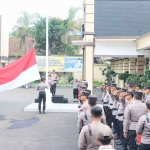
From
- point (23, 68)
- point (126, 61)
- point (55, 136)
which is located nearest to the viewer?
point (55, 136)

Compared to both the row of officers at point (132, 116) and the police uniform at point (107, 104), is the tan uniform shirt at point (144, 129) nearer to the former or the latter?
the row of officers at point (132, 116)

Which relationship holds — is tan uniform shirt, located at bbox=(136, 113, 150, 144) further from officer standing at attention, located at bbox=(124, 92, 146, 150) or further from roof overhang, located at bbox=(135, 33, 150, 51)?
roof overhang, located at bbox=(135, 33, 150, 51)

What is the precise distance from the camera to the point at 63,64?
36156 mm

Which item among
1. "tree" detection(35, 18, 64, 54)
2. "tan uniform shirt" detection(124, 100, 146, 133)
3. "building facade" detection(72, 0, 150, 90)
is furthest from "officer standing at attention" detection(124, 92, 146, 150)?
"tree" detection(35, 18, 64, 54)

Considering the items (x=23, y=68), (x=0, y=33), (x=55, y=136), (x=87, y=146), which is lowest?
(x=55, y=136)

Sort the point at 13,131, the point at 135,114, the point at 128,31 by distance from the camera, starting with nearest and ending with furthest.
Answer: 1. the point at 135,114
2. the point at 13,131
3. the point at 128,31

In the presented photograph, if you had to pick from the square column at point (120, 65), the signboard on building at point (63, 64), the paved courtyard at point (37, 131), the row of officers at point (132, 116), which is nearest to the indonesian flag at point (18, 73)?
the paved courtyard at point (37, 131)

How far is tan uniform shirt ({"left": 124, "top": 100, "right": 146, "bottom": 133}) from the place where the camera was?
6914 millimetres

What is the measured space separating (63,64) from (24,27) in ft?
24.8

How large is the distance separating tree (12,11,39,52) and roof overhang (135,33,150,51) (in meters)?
24.9

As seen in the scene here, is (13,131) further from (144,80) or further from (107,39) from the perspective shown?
(107,39)

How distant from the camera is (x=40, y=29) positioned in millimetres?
40406

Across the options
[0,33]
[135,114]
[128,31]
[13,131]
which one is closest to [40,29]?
[0,33]

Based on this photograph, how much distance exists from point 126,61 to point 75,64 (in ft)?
41.2
